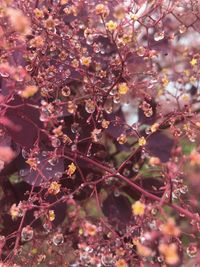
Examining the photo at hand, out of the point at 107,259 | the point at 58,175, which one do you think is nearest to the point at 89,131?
the point at 58,175

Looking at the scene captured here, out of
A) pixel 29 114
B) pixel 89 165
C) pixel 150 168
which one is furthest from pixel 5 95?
pixel 150 168

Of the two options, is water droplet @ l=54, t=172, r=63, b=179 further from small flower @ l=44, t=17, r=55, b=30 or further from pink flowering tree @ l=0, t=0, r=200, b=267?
small flower @ l=44, t=17, r=55, b=30

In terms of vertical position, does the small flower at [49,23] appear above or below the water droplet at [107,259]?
above

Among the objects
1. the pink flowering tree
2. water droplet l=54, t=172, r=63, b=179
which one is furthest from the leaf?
water droplet l=54, t=172, r=63, b=179

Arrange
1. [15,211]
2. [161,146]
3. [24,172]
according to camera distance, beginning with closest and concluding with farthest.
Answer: [15,211] → [24,172] → [161,146]

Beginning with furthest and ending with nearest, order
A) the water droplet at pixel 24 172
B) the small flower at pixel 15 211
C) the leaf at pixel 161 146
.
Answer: the leaf at pixel 161 146, the water droplet at pixel 24 172, the small flower at pixel 15 211

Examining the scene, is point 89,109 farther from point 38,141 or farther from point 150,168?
point 150,168

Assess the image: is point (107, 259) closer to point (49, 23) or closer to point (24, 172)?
point (24, 172)

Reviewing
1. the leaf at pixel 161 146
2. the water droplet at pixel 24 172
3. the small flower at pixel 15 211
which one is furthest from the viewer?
the leaf at pixel 161 146

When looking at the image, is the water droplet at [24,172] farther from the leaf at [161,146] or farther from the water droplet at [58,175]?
the leaf at [161,146]

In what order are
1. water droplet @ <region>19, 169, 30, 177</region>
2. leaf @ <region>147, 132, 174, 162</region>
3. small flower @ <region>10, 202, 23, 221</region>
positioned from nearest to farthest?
small flower @ <region>10, 202, 23, 221</region>
water droplet @ <region>19, 169, 30, 177</region>
leaf @ <region>147, 132, 174, 162</region>

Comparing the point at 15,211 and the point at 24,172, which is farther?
the point at 24,172

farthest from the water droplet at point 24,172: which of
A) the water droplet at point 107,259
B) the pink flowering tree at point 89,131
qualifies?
the water droplet at point 107,259

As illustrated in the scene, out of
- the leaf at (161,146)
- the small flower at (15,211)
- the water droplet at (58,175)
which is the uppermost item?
the leaf at (161,146)
